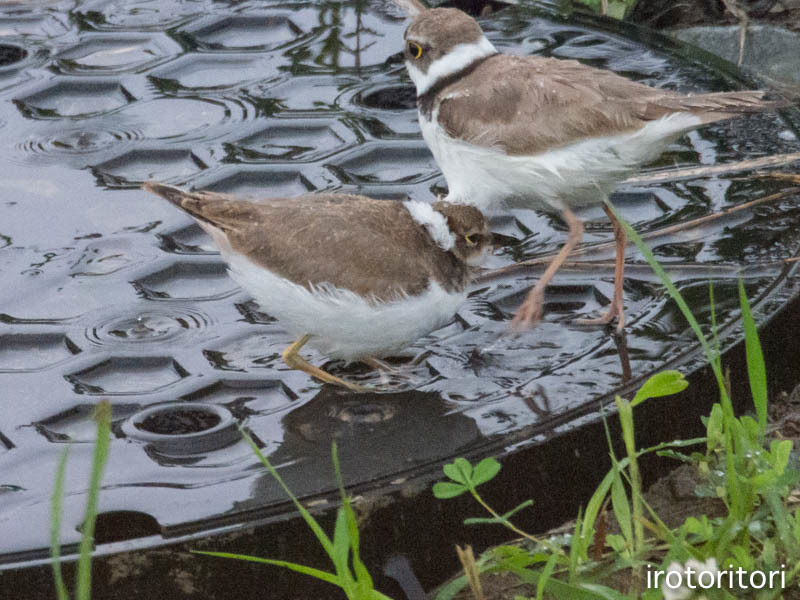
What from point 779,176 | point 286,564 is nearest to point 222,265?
point 286,564

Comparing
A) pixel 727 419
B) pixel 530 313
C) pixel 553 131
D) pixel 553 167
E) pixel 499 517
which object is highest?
pixel 553 131

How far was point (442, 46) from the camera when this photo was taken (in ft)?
14.3

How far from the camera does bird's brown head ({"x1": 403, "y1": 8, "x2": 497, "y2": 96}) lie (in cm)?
433

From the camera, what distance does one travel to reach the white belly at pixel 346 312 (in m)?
3.38

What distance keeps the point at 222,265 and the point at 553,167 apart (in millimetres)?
1267

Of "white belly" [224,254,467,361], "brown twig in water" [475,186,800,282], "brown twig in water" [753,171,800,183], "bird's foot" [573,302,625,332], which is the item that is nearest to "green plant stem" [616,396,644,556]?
"white belly" [224,254,467,361]

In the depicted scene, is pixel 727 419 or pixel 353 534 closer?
pixel 353 534

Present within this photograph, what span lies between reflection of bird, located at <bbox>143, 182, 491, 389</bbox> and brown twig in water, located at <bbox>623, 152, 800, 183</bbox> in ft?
4.22

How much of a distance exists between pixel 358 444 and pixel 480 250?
868 millimetres

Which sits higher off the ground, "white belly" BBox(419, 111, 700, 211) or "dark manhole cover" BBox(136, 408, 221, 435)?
"white belly" BBox(419, 111, 700, 211)

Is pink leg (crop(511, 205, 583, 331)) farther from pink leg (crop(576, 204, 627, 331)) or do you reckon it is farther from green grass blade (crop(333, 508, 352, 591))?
green grass blade (crop(333, 508, 352, 591))

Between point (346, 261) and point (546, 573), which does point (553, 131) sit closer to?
point (346, 261)

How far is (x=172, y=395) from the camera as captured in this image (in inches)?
134

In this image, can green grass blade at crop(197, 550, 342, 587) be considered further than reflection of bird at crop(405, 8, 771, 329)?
No
